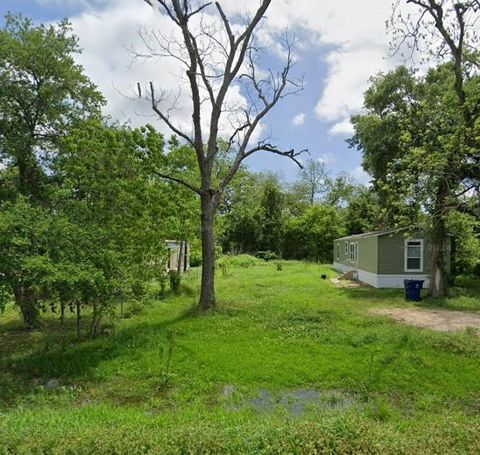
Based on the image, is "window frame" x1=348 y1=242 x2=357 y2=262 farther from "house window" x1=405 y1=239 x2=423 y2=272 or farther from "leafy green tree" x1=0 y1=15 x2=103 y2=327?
"leafy green tree" x1=0 y1=15 x2=103 y2=327

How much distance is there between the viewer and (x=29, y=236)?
709 cm

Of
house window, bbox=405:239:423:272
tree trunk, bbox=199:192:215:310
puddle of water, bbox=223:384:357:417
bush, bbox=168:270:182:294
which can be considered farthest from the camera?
house window, bbox=405:239:423:272

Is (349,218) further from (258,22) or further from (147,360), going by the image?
(147,360)

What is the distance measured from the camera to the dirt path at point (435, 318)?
31.2ft

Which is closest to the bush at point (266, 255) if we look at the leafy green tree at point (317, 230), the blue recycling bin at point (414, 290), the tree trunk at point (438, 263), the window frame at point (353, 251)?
the leafy green tree at point (317, 230)

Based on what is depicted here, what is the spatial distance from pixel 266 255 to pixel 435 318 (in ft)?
82.9

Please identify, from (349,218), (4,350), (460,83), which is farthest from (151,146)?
(349,218)

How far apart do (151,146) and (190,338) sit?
5.12 metres

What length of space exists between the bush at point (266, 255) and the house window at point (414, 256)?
19.5 metres

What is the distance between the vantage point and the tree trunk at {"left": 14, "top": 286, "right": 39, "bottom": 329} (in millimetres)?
8039

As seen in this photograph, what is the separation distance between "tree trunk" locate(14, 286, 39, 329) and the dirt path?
847cm

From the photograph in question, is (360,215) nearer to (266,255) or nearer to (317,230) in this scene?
(317,230)

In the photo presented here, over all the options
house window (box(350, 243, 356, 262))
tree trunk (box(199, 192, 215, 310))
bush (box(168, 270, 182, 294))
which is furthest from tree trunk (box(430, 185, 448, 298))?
bush (box(168, 270, 182, 294))

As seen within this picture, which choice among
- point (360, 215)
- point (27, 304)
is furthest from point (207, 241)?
point (360, 215)
